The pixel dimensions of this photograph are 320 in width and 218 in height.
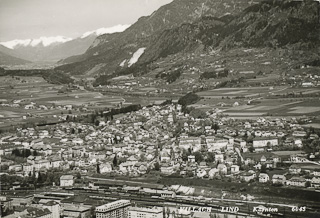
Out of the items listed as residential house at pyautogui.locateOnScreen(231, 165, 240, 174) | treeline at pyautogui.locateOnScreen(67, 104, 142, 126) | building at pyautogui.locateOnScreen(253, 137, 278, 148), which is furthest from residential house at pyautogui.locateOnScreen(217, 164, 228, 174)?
treeline at pyautogui.locateOnScreen(67, 104, 142, 126)

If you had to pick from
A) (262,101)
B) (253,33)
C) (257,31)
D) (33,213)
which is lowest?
(33,213)

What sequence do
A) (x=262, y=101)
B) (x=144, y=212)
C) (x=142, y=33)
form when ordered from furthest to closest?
1. (x=142, y=33)
2. (x=262, y=101)
3. (x=144, y=212)

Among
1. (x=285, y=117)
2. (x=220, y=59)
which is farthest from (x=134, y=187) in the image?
(x=220, y=59)

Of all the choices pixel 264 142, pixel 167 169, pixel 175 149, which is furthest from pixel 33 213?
pixel 264 142

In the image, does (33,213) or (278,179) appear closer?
(33,213)

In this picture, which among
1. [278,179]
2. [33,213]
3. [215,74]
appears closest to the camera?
[33,213]

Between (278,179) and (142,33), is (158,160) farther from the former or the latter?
(142,33)

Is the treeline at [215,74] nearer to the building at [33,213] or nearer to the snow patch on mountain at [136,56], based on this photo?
the snow patch on mountain at [136,56]
